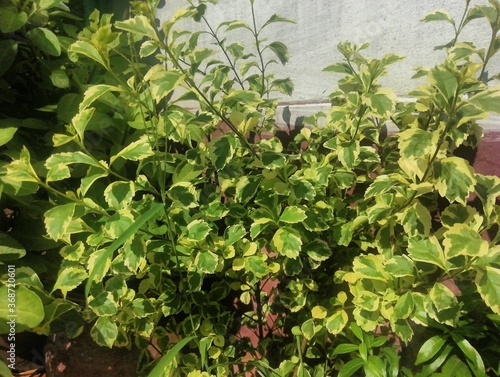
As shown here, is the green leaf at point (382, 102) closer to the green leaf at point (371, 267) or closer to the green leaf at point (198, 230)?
the green leaf at point (371, 267)

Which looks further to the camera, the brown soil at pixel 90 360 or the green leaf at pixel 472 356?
the brown soil at pixel 90 360

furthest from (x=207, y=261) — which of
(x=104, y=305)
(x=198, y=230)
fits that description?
(x=104, y=305)

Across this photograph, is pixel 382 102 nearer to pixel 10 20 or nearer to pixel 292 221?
pixel 292 221

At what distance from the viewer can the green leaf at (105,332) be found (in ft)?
3.65

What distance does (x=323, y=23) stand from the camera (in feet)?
4.60

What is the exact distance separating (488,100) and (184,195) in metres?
0.74

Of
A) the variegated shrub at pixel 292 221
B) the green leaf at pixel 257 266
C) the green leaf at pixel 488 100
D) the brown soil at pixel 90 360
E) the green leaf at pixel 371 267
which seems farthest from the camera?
the brown soil at pixel 90 360

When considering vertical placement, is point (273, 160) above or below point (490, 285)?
above

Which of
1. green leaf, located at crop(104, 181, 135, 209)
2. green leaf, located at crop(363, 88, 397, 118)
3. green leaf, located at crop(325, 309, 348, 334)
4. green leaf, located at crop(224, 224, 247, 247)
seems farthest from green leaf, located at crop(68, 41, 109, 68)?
green leaf, located at crop(325, 309, 348, 334)

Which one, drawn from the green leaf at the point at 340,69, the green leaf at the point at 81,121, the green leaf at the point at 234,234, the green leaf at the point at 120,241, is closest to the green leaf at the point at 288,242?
the green leaf at the point at 234,234

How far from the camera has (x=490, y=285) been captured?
808 millimetres

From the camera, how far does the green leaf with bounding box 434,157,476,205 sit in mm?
839

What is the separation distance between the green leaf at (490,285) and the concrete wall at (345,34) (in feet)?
1.21

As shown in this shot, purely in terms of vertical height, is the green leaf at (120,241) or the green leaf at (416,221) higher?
the green leaf at (120,241)
